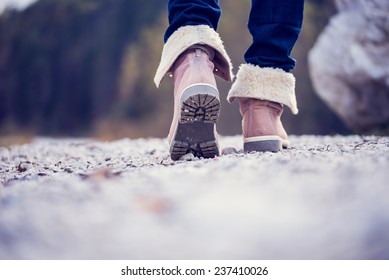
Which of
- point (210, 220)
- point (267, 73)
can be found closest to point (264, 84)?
point (267, 73)

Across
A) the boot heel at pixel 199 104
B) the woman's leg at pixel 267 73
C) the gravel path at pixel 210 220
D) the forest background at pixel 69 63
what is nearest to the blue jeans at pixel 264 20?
→ the woman's leg at pixel 267 73

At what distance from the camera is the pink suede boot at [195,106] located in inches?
59.0

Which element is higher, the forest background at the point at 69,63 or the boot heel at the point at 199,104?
the forest background at the point at 69,63

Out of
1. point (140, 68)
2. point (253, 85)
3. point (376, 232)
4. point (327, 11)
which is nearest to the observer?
point (376, 232)

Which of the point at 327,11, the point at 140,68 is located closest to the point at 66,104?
the point at 140,68

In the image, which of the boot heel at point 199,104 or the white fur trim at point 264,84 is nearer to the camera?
the boot heel at point 199,104

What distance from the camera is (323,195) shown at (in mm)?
930

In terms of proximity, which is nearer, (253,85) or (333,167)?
(333,167)

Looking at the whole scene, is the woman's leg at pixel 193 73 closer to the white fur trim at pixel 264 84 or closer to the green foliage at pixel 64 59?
the white fur trim at pixel 264 84

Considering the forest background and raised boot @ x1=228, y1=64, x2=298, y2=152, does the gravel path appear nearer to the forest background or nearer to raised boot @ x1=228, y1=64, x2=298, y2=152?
raised boot @ x1=228, y1=64, x2=298, y2=152

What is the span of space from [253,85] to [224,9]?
7405 millimetres

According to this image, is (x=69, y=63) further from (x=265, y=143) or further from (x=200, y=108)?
(x=200, y=108)

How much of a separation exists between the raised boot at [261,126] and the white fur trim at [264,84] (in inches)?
1.3

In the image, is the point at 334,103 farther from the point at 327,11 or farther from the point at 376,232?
the point at 376,232
